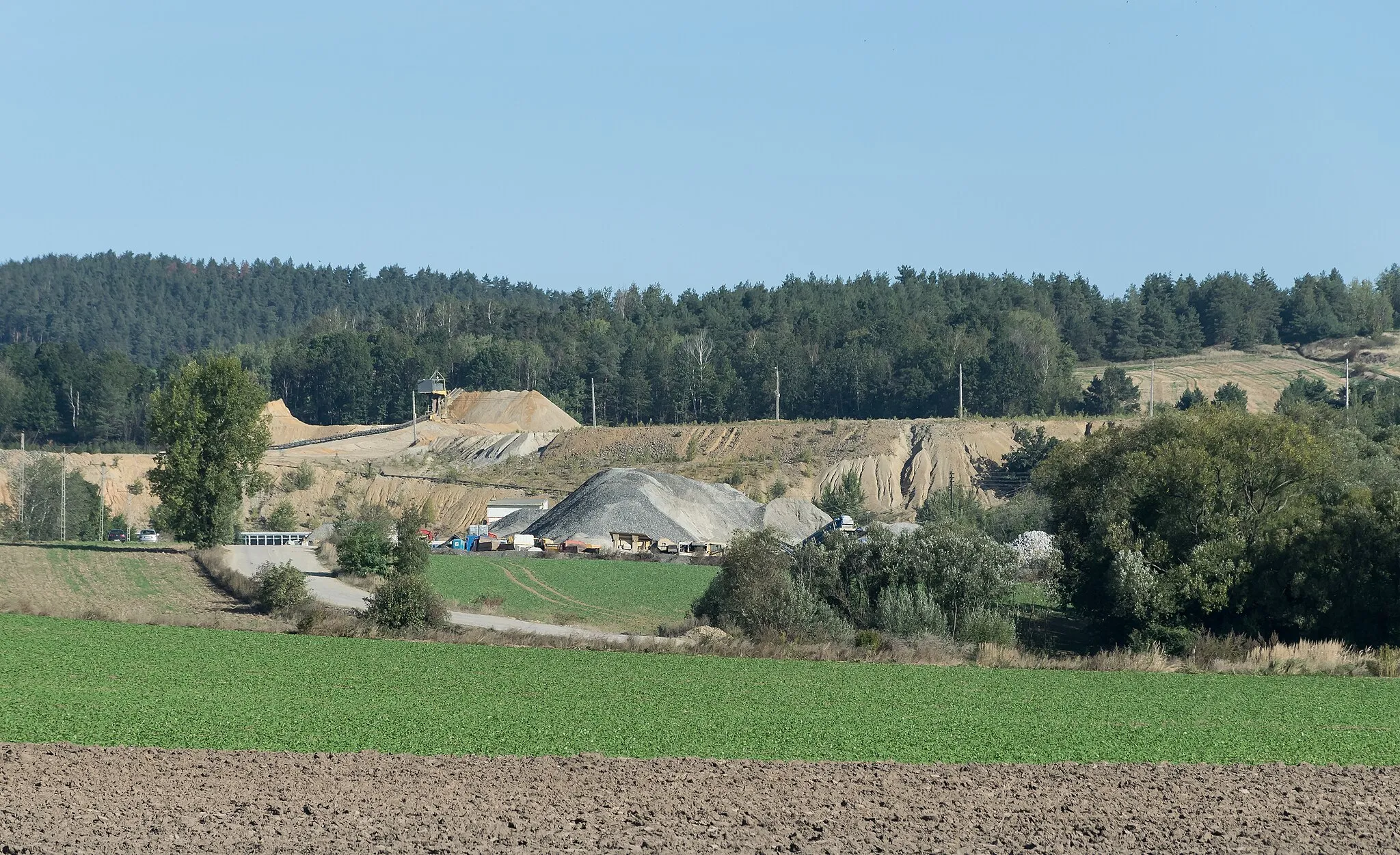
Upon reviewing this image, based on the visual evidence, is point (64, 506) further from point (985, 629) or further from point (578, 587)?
point (985, 629)

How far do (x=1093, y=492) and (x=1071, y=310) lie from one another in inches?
5214

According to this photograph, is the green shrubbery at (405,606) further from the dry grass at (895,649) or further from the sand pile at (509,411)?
the sand pile at (509,411)

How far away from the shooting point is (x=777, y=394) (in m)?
140

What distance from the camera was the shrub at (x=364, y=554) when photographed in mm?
58688

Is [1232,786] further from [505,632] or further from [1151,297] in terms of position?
[1151,297]

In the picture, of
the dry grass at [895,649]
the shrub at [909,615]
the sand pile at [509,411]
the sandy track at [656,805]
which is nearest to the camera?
the sandy track at [656,805]

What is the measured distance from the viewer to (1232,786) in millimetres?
17469

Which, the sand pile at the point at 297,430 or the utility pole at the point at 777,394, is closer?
the utility pole at the point at 777,394

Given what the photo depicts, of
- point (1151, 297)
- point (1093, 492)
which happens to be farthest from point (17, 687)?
point (1151, 297)

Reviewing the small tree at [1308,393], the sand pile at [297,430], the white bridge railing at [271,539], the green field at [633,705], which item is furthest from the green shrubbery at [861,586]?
the sand pile at [297,430]

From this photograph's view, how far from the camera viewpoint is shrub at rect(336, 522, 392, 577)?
58688 mm

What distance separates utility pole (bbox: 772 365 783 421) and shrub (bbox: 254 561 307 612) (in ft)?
315

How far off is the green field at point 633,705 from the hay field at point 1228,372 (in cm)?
10483

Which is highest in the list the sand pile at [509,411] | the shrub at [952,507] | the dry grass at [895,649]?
the sand pile at [509,411]
